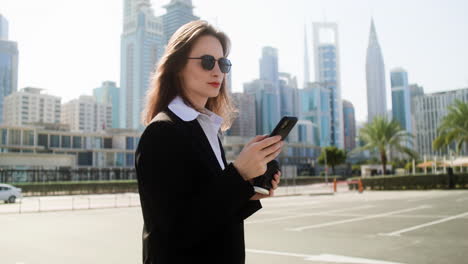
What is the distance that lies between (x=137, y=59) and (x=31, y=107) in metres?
46.2

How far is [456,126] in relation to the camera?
3659 cm

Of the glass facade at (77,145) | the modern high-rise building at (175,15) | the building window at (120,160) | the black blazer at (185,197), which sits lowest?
the black blazer at (185,197)

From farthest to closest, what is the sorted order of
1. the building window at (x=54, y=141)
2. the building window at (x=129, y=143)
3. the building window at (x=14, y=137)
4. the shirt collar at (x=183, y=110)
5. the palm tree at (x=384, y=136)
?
the building window at (x=129, y=143)
the building window at (x=54, y=141)
the building window at (x=14, y=137)
the palm tree at (x=384, y=136)
the shirt collar at (x=183, y=110)

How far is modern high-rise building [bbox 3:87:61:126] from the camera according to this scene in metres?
139

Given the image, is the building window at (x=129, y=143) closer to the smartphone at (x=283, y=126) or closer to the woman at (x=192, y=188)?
the woman at (x=192, y=188)

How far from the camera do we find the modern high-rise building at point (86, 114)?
16212cm

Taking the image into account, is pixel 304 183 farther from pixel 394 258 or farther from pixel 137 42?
pixel 137 42

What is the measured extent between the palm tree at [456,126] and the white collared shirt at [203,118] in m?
39.2

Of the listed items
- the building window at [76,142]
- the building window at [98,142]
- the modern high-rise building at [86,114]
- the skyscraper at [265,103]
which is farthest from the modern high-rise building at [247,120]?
the building window at [76,142]

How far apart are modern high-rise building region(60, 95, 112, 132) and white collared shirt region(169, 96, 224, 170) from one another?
547 ft

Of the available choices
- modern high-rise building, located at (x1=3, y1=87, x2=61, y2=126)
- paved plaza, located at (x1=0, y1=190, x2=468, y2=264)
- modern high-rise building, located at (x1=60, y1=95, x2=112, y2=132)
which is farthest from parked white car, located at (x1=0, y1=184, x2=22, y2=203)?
Answer: modern high-rise building, located at (x1=60, y1=95, x2=112, y2=132)

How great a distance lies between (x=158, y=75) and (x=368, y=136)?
45007 millimetres

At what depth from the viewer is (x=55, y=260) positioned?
691 cm

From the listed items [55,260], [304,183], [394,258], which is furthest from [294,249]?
[304,183]
